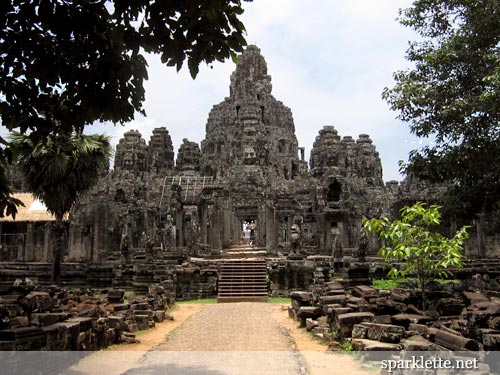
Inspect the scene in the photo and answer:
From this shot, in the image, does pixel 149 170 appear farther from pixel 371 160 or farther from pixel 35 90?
pixel 35 90

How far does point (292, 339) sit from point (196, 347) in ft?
7.06

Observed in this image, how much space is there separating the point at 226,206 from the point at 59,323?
19676 mm

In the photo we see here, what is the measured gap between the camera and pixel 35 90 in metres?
6.46

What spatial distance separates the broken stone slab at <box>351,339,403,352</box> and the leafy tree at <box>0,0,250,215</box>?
16.3 ft

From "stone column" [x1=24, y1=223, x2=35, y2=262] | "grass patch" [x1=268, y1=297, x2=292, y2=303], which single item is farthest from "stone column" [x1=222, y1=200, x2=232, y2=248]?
"stone column" [x1=24, y1=223, x2=35, y2=262]

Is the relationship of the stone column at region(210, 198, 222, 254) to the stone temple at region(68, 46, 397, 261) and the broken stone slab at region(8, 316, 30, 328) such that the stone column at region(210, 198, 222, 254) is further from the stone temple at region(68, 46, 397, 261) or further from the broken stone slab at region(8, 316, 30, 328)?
the broken stone slab at region(8, 316, 30, 328)

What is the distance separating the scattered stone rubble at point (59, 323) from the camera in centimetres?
718

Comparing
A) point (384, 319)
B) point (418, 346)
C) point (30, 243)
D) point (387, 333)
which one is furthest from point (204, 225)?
point (418, 346)

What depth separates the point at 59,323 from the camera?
8.20 metres

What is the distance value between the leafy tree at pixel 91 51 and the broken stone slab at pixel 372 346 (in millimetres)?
4959

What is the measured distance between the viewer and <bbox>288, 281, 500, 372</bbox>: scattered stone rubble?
728 centimetres

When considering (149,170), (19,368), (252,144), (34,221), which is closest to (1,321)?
(19,368)

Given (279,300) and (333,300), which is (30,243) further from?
(333,300)

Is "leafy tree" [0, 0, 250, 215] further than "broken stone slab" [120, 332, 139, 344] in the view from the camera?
No
